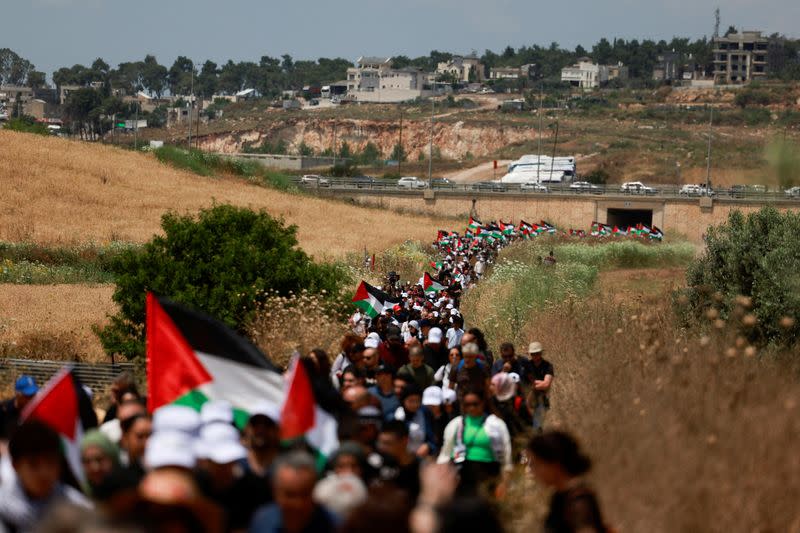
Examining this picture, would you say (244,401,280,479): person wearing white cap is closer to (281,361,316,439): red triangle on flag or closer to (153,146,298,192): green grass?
(281,361,316,439): red triangle on flag

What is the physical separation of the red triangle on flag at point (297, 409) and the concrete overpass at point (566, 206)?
226 ft

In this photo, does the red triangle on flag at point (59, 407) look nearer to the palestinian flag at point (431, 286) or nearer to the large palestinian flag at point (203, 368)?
the large palestinian flag at point (203, 368)

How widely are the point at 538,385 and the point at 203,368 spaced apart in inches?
168

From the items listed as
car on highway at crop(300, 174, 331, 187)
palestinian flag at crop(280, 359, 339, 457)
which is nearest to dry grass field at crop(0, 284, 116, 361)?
palestinian flag at crop(280, 359, 339, 457)

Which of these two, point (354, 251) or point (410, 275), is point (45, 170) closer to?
point (354, 251)

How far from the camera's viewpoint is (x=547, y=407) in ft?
44.3

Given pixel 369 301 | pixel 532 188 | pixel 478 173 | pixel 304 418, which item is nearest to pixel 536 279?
pixel 369 301

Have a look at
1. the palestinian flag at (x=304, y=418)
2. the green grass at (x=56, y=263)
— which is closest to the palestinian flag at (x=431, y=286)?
the green grass at (x=56, y=263)

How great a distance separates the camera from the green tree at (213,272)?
2283cm

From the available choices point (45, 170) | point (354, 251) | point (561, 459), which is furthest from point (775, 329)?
point (45, 170)

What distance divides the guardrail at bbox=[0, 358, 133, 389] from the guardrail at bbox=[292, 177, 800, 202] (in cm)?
5974

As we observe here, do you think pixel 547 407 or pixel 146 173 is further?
pixel 146 173

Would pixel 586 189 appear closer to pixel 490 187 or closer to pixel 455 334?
pixel 490 187

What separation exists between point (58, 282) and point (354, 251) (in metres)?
15.0
